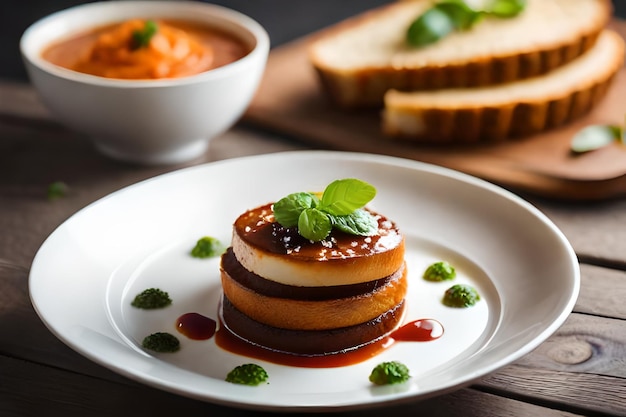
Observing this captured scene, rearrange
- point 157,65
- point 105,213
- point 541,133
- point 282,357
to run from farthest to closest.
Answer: point 541,133
point 157,65
point 105,213
point 282,357

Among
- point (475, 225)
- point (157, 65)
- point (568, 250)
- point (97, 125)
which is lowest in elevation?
point (97, 125)

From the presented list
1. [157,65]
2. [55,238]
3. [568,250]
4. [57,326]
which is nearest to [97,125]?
[157,65]

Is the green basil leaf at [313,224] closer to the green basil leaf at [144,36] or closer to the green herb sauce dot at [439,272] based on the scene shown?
the green herb sauce dot at [439,272]

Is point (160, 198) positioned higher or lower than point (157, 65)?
lower

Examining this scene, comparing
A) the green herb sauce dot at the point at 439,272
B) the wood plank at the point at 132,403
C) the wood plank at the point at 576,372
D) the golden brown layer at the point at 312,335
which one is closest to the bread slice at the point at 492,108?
the green herb sauce dot at the point at 439,272

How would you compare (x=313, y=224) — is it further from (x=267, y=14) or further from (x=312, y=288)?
(x=267, y=14)

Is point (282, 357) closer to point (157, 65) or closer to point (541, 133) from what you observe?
point (157, 65)
